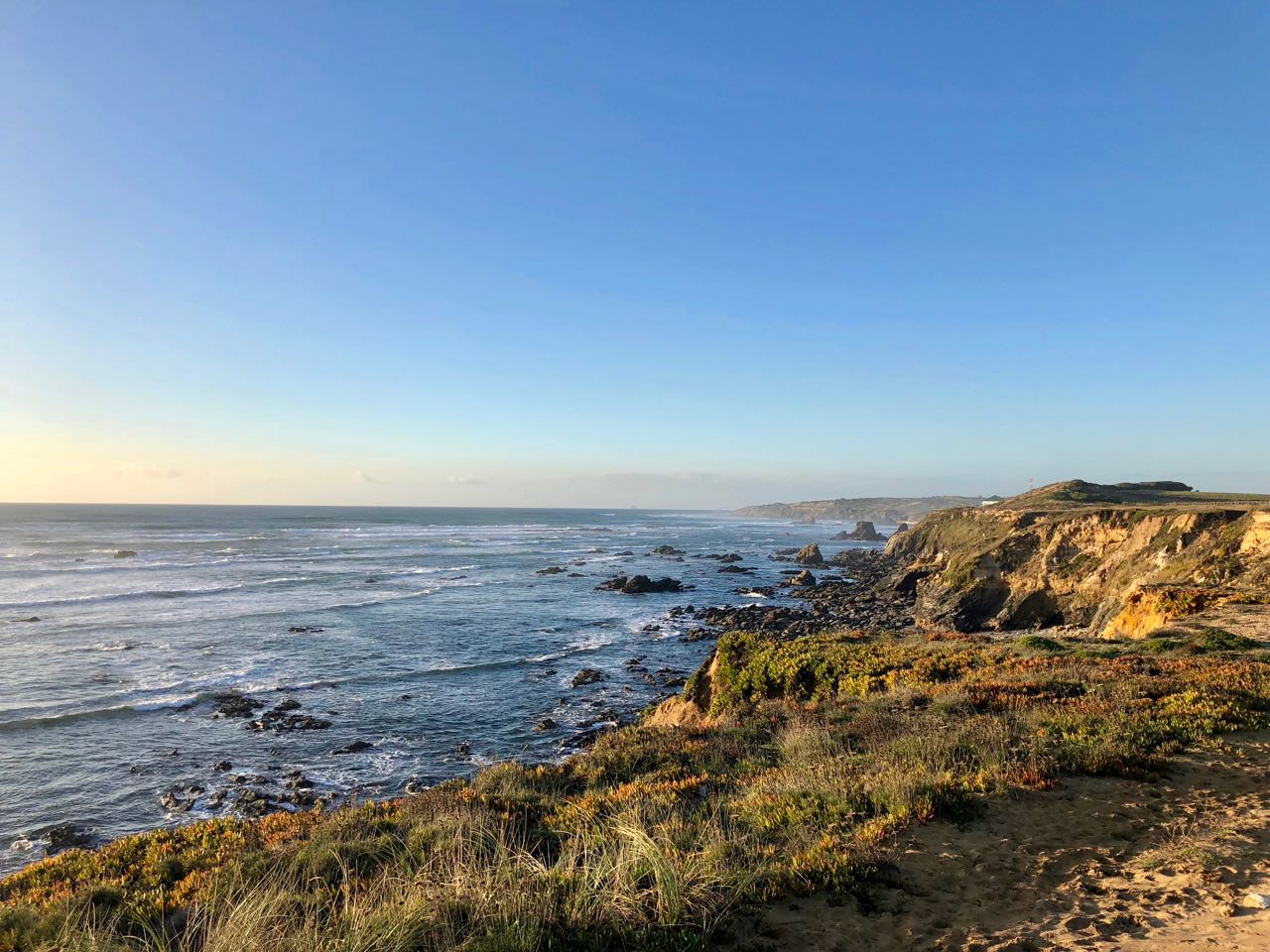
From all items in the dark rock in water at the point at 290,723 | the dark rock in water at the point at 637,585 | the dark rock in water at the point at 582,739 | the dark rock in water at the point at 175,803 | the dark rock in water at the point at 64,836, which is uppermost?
the dark rock in water at the point at 64,836

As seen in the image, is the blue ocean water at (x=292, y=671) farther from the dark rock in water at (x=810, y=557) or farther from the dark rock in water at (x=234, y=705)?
the dark rock in water at (x=810, y=557)

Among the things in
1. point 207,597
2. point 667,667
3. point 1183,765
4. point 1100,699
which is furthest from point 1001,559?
point 207,597

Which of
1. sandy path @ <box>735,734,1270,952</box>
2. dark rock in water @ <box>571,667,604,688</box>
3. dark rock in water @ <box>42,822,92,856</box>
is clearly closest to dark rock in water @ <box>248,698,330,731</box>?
dark rock in water @ <box>42,822,92,856</box>

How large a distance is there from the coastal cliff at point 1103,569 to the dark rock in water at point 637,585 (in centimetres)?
1965

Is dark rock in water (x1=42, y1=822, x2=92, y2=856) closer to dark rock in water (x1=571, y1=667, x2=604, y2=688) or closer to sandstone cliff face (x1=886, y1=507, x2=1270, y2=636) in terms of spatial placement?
dark rock in water (x1=571, y1=667, x2=604, y2=688)

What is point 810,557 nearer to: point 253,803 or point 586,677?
point 586,677

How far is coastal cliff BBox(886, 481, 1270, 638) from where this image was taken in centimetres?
2267

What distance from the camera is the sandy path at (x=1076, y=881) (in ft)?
17.2

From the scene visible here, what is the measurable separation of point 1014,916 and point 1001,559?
38.5 metres

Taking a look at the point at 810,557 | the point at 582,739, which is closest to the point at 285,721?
the point at 582,739

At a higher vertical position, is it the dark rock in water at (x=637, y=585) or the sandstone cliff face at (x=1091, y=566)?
the sandstone cliff face at (x=1091, y=566)

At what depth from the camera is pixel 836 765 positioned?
952cm

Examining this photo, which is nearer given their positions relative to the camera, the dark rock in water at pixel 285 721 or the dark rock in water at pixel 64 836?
the dark rock in water at pixel 64 836

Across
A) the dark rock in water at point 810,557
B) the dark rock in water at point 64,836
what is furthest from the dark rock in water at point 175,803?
the dark rock in water at point 810,557
